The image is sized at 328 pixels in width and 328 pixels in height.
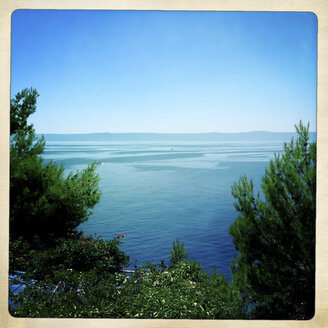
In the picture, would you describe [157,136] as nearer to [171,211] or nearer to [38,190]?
[171,211]

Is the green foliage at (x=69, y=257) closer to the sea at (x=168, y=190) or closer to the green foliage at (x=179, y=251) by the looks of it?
the sea at (x=168, y=190)

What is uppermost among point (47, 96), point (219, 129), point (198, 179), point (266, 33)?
point (266, 33)

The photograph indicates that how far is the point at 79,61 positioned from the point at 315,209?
303 cm

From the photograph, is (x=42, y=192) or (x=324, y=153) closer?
(x=324, y=153)

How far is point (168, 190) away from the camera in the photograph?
4332 millimetres

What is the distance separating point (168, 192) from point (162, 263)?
32.1 inches

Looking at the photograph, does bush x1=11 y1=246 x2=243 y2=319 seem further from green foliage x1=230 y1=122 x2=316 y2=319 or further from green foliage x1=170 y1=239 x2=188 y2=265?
green foliage x1=230 y1=122 x2=316 y2=319

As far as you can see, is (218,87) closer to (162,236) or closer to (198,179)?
(198,179)

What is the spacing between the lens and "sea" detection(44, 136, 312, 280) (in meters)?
4.23

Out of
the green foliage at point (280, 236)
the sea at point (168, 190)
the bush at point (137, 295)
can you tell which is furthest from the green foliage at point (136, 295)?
the green foliage at point (280, 236)

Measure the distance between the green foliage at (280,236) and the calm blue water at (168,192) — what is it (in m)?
0.12

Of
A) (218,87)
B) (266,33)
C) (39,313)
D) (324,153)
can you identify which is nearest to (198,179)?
(218,87)

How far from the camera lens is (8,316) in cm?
398

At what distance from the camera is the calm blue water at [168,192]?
424 centimetres
